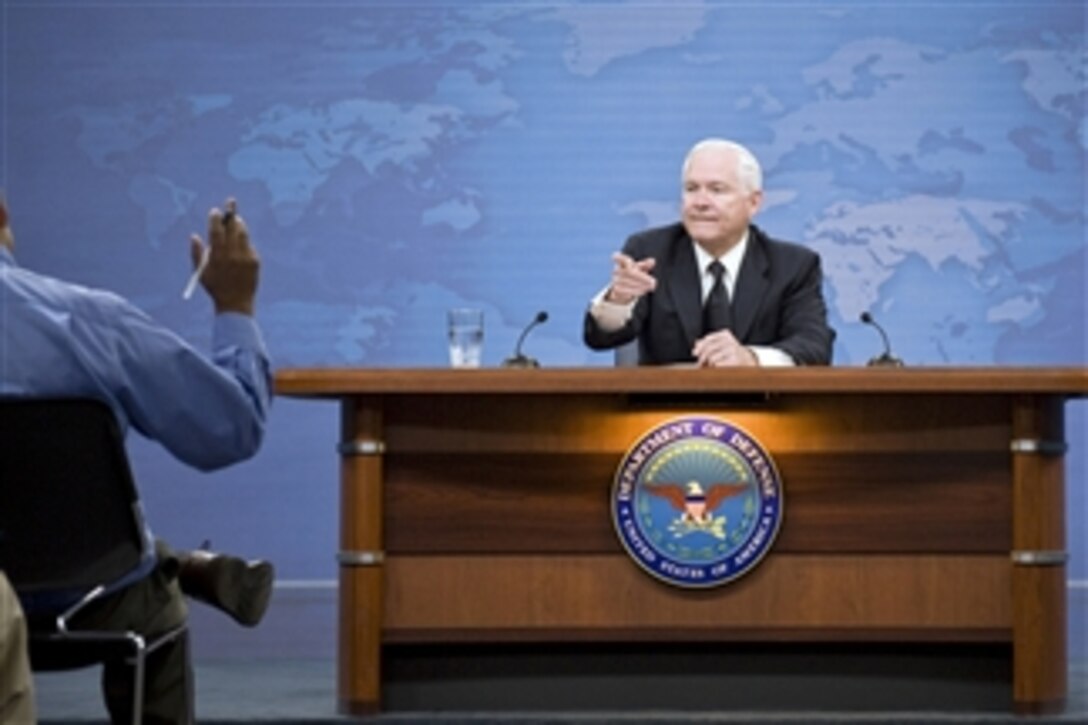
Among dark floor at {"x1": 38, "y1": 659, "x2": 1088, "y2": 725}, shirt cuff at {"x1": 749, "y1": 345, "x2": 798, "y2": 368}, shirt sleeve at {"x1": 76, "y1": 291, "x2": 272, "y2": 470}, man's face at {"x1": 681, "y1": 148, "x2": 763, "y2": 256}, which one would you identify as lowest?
dark floor at {"x1": 38, "y1": 659, "x2": 1088, "y2": 725}

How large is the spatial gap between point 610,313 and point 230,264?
219cm

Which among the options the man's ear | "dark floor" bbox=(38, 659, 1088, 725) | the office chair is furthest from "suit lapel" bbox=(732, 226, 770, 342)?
the office chair

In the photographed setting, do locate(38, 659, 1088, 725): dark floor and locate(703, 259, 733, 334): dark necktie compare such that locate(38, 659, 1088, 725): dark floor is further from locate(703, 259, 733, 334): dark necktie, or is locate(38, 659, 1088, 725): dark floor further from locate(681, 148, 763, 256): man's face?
locate(681, 148, 763, 256): man's face

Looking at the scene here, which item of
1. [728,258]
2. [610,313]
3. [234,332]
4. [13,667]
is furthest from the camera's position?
[728,258]

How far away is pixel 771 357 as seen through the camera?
183 inches

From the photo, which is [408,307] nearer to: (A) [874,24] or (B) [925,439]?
(A) [874,24]

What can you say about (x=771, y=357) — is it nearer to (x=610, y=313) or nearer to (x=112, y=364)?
(x=610, y=313)

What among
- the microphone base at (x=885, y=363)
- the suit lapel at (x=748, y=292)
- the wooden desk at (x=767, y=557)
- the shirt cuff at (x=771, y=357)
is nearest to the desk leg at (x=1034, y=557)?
the wooden desk at (x=767, y=557)

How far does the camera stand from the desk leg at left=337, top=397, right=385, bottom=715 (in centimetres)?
453

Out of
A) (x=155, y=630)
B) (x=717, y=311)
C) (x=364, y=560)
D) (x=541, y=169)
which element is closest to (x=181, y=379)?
(x=155, y=630)

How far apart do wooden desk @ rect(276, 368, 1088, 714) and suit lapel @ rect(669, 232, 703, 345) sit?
1.34 ft

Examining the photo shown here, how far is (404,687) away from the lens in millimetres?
4621

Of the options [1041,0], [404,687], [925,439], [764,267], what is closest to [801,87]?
[1041,0]

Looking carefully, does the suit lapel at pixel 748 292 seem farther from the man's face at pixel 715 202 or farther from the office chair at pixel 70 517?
the office chair at pixel 70 517
